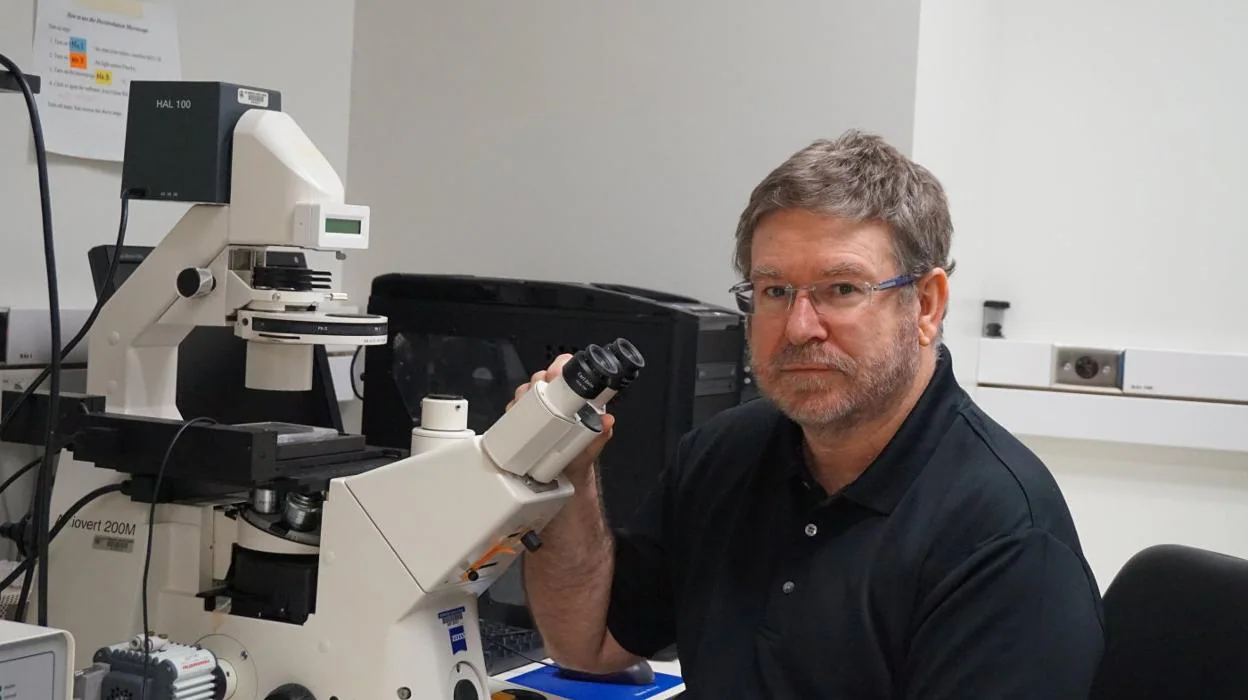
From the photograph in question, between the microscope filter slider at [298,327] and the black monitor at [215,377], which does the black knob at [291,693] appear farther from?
the black monitor at [215,377]

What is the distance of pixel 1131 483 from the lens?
2580mm

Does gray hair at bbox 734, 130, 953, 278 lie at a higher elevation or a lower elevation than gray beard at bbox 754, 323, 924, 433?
higher

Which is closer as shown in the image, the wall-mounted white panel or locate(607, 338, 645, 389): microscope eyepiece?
locate(607, 338, 645, 389): microscope eyepiece

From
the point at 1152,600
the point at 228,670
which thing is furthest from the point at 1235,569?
the point at 228,670

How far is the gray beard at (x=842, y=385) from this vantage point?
139 centimetres

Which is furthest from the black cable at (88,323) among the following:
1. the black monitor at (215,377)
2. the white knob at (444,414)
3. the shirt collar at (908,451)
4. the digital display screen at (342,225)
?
the shirt collar at (908,451)

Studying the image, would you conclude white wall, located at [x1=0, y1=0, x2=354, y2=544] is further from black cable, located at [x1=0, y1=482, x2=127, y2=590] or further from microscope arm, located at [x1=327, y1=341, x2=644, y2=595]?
microscope arm, located at [x1=327, y1=341, x2=644, y2=595]

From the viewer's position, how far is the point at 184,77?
2.15 m

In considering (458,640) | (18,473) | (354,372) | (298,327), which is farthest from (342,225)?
(354,372)

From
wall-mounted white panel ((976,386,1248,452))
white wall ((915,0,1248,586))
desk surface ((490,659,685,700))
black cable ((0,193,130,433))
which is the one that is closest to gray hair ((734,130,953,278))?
desk surface ((490,659,685,700))

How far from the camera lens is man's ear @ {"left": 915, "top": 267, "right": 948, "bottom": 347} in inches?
57.1

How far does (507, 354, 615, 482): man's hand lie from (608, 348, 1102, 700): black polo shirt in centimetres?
21

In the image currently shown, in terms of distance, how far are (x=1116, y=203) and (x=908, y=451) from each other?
4.74 ft

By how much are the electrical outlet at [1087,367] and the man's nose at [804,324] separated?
1.40 metres
